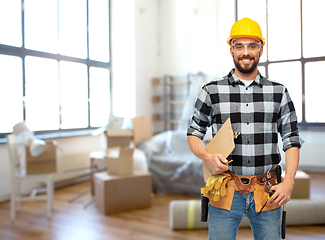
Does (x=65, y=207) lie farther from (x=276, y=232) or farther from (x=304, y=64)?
(x=304, y=64)

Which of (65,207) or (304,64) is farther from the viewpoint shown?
(304,64)

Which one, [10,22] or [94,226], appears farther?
[10,22]

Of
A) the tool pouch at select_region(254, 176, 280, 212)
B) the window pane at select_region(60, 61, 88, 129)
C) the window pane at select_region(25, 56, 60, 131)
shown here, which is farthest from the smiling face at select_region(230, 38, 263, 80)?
the window pane at select_region(60, 61, 88, 129)

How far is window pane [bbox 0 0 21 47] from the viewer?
3521 millimetres

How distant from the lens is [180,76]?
573 centimetres

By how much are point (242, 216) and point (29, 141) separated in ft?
7.49

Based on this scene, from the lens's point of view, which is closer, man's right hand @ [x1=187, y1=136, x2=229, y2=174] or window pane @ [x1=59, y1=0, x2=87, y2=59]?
man's right hand @ [x1=187, y1=136, x2=229, y2=174]

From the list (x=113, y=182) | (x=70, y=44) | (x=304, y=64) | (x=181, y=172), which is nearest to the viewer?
(x=113, y=182)

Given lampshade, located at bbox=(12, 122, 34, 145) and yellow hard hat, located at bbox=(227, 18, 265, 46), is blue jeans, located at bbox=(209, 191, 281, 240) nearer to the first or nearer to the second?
yellow hard hat, located at bbox=(227, 18, 265, 46)

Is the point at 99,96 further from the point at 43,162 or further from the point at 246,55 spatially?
the point at 246,55

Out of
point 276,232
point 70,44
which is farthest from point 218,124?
point 70,44

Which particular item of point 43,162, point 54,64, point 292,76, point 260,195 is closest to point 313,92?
point 292,76

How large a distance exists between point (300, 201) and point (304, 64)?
10.1ft

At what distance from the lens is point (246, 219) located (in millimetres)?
2443
